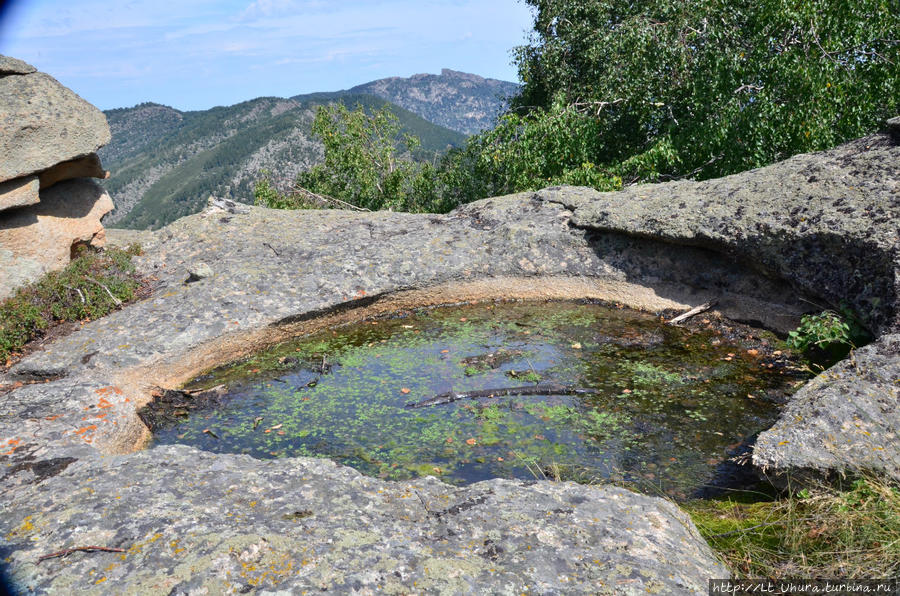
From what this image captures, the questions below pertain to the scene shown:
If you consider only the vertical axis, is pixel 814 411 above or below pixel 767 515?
above

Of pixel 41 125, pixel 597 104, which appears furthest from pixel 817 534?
pixel 597 104

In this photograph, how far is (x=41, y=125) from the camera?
1134cm

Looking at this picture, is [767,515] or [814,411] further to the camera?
[814,411]

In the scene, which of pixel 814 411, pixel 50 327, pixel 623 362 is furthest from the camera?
pixel 50 327

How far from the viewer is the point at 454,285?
12.6 metres

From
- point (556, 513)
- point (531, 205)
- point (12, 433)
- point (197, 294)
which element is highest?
point (531, 205)

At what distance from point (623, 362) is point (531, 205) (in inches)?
233

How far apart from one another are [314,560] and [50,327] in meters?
9.08

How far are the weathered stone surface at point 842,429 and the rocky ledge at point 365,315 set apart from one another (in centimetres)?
4

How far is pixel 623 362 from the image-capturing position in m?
9.30

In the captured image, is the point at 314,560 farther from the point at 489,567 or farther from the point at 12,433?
the point at 12,433

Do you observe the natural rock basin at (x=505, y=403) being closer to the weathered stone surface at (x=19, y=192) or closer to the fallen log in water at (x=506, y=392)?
the fallen log in water at (x=506, y=392)

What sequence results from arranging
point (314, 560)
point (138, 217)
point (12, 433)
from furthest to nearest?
point (138, 217) < point (12, 433) < point (314, 560)

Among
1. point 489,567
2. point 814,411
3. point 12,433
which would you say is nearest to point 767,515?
point 814,411
